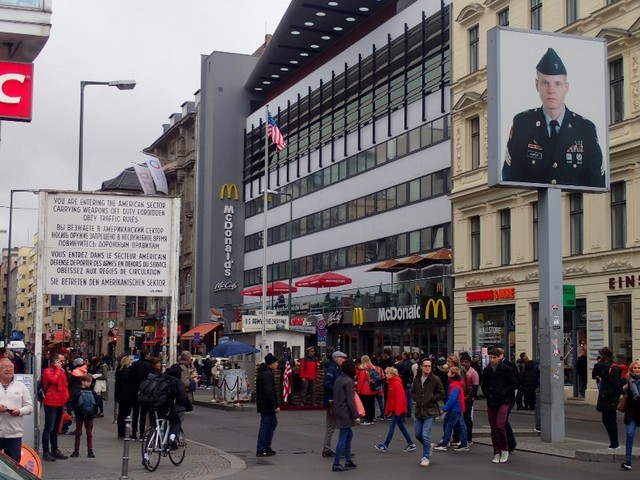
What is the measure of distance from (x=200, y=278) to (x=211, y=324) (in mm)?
4213

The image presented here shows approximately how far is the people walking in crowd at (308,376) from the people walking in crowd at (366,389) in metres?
5.99

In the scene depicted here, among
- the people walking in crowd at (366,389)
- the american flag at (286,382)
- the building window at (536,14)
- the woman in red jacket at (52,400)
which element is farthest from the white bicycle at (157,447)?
the building window at (536,14)

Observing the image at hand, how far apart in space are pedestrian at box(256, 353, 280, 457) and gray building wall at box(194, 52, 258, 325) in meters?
53.9

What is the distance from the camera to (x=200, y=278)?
74.5 metres

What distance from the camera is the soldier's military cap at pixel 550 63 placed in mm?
21281

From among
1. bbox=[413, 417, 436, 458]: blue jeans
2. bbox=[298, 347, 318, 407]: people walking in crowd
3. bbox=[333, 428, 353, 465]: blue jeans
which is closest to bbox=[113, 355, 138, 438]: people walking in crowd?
bbox=[333, 428, 353, 465]: blue jeans

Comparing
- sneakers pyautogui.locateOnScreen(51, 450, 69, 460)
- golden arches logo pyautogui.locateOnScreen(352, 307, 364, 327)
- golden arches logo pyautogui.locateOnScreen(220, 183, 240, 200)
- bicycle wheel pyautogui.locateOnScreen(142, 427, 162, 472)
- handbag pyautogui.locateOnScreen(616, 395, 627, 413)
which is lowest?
sneakers pyautogui.locateOnScreen(51, 450, 69, 460)

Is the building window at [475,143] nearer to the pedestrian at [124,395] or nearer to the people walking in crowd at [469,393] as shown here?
the people walking in crowd at [469,393]

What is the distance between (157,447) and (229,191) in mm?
57250

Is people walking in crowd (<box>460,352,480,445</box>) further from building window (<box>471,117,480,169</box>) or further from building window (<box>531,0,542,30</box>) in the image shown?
building window (<box>471,117,480,169</box>)

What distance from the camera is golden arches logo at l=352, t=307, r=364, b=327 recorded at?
160 ft

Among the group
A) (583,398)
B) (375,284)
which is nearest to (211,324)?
(375,284)

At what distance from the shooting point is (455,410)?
18.7 m

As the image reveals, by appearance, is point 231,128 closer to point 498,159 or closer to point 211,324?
point 211,324
